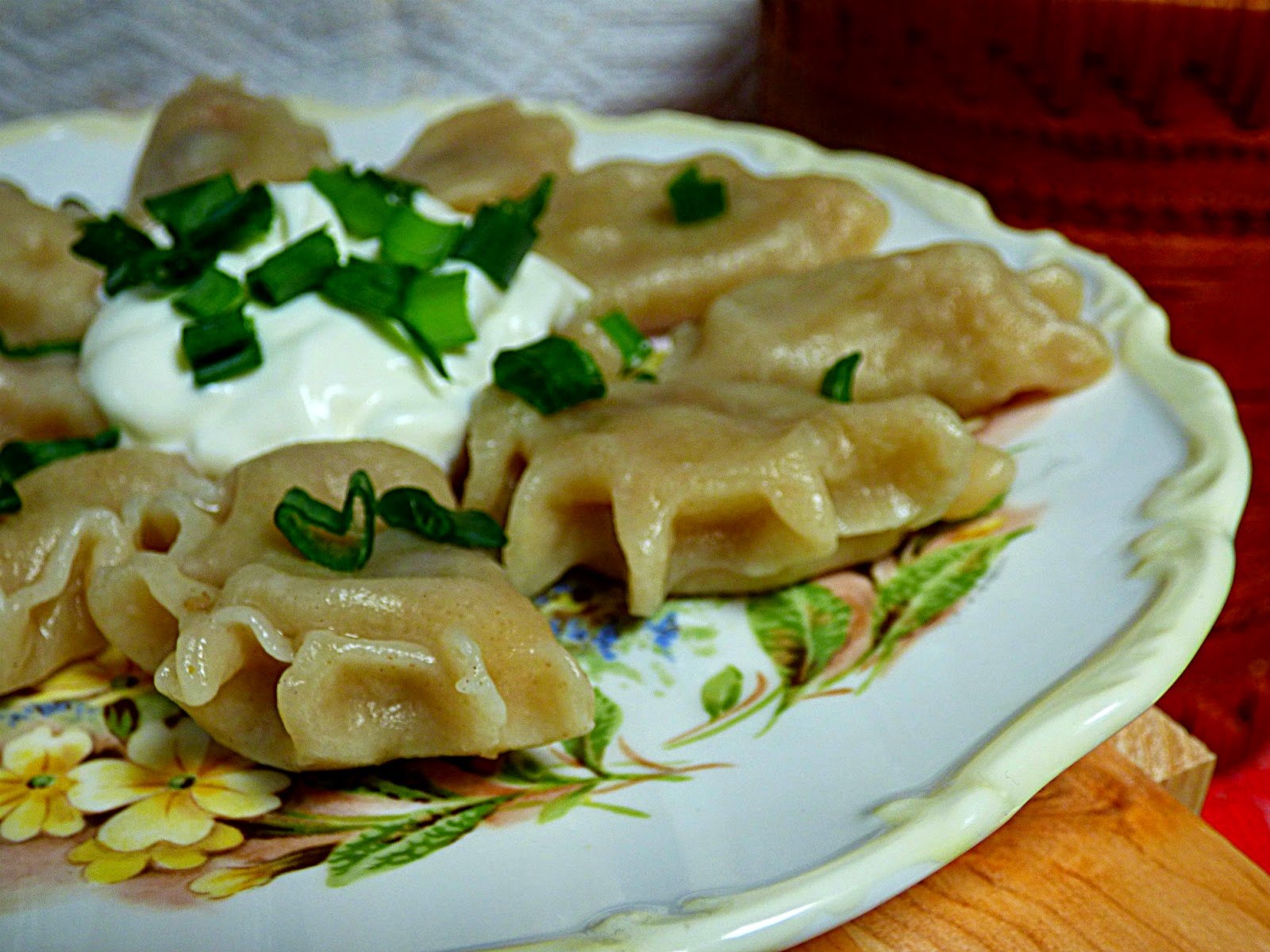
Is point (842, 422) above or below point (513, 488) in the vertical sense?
above

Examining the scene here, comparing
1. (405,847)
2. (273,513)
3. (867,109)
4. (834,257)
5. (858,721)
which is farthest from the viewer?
(867,109)

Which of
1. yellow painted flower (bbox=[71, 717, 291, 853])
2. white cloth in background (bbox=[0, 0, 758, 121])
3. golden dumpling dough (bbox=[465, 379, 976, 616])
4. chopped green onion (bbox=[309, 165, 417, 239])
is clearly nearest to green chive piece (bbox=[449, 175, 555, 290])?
chopped green onion (bbox=[309, 165, 417, 239])

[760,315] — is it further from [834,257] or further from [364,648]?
[364,648]

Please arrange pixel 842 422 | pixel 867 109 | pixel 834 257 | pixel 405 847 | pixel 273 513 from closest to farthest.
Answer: pixel 405 847
pixel 273 513
pixel 842 422
pixel 834 257
pixel 867 109

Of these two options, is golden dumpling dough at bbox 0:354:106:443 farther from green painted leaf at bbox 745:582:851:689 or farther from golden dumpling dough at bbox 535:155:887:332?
green painted leaf at bbox 745:582:851:689

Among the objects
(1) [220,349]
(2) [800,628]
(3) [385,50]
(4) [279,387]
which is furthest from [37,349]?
(3) [385,50]

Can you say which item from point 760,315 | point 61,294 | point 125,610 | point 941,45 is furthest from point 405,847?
point 941,45

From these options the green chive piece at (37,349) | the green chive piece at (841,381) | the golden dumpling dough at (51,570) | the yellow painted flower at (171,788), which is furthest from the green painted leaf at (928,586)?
the green chive piece at (37,349)
